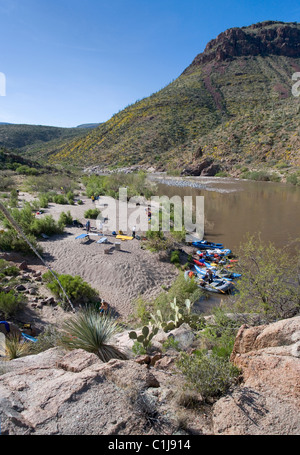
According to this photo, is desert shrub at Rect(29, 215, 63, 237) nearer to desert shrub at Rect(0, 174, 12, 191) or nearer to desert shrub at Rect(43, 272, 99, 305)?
desert shrub at Rect(43, 272, 99, 305)

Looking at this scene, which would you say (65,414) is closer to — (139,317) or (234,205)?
(139,317)

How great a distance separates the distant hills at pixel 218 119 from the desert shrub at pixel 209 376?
48074 millimetres

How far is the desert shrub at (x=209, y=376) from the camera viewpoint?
106 inches

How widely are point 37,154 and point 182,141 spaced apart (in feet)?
164

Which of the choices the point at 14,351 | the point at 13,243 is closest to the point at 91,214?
the point at 13,243

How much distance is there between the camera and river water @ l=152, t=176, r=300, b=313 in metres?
16.6

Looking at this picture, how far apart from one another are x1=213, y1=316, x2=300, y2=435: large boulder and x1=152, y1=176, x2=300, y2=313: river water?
238 inches

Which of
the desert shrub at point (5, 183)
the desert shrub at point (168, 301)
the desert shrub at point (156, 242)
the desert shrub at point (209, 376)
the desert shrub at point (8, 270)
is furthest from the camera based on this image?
the desert shrub at point (5, 183)

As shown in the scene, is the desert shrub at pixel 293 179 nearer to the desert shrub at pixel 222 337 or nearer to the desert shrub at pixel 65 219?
the desert shrub at pixel 65 219

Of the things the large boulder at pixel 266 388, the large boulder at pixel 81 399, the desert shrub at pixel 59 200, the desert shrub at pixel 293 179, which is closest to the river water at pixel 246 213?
the desert shrub at pixel 293 179

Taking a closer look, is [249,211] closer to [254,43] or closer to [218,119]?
[218,119]

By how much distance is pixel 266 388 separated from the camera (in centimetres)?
262

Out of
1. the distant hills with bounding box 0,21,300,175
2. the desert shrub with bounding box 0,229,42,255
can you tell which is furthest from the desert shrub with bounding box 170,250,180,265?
the distant hills with bounding box 0,21,300,175

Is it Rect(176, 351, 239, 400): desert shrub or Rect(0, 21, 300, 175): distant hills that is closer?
Rect(176, 351, 239, 400): desert shrub
